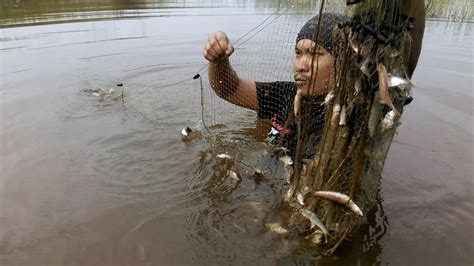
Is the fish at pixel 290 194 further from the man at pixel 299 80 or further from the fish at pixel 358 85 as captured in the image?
A: the fish at pixel 358 85

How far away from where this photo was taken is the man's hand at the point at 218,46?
142 inches

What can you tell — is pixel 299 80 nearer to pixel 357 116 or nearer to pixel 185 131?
pixel 357 116

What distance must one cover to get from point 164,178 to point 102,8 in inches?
547

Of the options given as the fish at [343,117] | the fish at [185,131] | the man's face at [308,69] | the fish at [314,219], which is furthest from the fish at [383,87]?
the fish at [185,131]

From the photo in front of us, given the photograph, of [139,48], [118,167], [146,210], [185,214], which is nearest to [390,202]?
[185,214]

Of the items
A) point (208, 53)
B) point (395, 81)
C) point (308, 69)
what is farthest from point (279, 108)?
point (395, 81)

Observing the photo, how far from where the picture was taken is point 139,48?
421 inches

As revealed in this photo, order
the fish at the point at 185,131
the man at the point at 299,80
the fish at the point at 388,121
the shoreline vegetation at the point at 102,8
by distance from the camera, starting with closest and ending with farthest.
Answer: the fish at the point at 388,121 → the man at the point at 299,80 → the fish at the point at 185,131 → the shoreline vegetation at the point at 102,8

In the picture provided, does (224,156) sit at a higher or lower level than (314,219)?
lower

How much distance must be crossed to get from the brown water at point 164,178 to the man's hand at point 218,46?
59.0 inches

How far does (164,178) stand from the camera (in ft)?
14.8

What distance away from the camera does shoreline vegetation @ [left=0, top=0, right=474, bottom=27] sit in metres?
13.8

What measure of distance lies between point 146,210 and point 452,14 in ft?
50.9

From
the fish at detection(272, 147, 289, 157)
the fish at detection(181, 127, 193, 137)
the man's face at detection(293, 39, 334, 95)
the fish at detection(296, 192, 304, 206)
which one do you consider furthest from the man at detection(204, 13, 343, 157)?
the fish at detection(181, 127, 193, 137)
